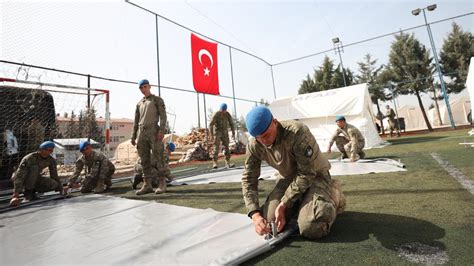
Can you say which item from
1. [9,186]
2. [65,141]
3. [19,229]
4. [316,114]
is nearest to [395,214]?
[19,229]

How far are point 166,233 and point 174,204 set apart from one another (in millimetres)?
1109

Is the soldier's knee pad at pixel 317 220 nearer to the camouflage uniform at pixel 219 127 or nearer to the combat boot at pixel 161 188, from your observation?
the combat boot at pixel 161 188

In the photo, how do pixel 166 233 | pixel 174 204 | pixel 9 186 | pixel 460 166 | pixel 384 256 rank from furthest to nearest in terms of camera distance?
pixel 9 186, pixel 460 166, pixel 174 204, pixel 166 233, pixel 384 256

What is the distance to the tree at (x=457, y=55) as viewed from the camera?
17.2 m

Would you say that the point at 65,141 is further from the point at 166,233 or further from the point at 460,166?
the point at 460,166

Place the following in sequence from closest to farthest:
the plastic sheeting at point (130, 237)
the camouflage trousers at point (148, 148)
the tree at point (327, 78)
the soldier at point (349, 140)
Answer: the plastic sheeting at point (130, 237)
the camouflage trousers at point (148, 148)
the soldier at point (349, 140)
the tree at point (327, 78)

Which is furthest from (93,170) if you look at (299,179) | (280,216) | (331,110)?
→ (331,110)

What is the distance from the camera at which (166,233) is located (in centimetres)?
193

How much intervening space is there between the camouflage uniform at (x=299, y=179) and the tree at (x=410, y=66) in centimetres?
1865

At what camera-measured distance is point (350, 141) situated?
5676 mm

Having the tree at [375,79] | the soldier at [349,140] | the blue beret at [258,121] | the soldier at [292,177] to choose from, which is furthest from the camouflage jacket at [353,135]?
the tree at [375,79]

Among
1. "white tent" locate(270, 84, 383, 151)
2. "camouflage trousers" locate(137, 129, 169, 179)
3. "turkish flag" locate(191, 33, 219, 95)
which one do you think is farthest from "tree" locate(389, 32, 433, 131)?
"camouflage trousers" locate(137, 129, 169, 179)

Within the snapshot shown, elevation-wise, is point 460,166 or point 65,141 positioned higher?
point 65,141

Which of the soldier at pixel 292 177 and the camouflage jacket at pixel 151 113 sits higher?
the camouflage jacket at pixel 151 113
